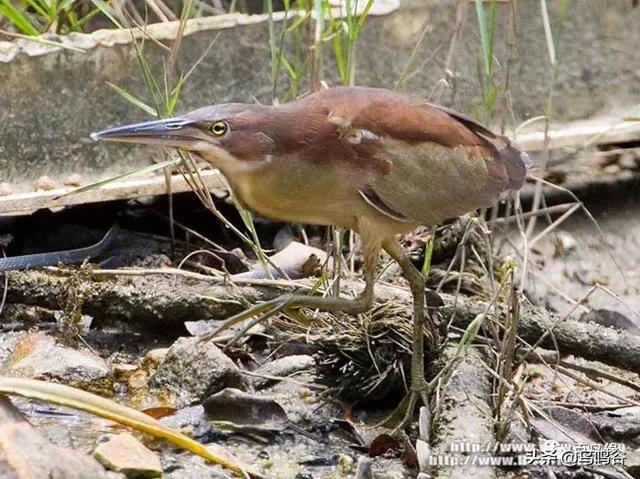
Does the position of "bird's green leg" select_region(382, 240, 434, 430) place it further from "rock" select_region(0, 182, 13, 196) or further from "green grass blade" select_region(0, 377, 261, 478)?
"rock" select_region(0, 182, 13, 196)

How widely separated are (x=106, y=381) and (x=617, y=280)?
2.24 metres

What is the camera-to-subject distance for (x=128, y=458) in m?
3.05

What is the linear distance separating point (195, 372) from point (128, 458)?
0.61 meters

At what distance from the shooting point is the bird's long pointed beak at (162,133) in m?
3.11

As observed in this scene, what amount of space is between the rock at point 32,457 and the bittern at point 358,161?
726 mm

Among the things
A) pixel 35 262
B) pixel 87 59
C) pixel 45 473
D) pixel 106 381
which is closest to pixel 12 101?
pixel 87 59

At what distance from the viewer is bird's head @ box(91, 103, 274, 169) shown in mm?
3117

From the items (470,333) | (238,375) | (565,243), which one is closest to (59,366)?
(238,375)

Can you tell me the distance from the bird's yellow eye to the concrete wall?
1393 mm

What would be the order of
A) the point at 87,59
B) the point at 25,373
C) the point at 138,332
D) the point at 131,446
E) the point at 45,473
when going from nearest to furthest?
1. the point at 45,473
2. the point at 131,446
3. the point at 25,373
4. the point at 138,332
5. the point at 87,59

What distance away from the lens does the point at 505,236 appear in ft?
14.7

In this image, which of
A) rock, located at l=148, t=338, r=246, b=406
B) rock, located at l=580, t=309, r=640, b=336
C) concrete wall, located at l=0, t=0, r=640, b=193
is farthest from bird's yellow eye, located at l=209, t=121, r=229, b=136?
rock, located at l=580, t=309, r=640, b=336

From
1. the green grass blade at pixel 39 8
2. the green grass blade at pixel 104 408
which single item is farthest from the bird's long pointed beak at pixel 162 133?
the green grass blade at pixel 39 8

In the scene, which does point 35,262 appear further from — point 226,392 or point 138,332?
point 226,392
